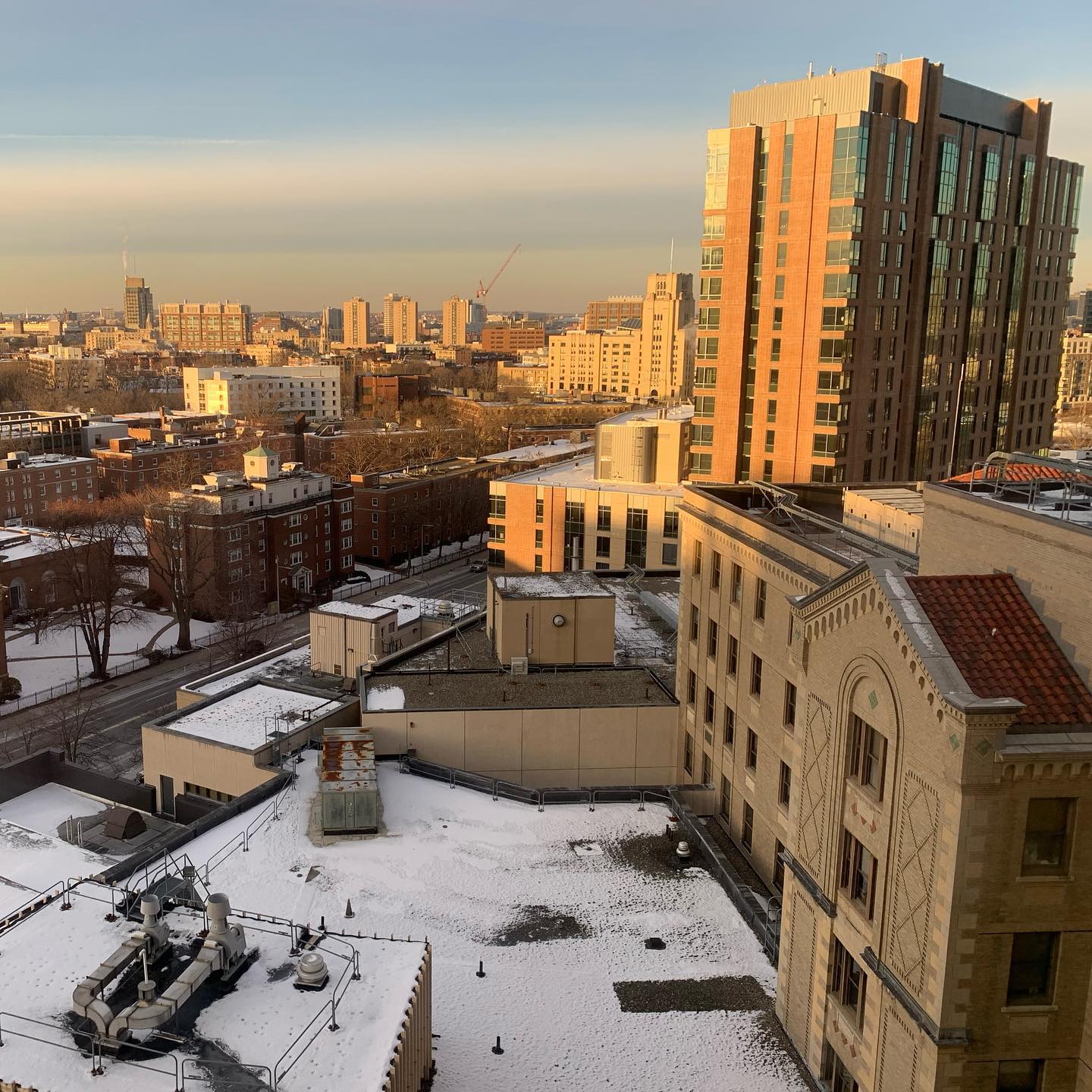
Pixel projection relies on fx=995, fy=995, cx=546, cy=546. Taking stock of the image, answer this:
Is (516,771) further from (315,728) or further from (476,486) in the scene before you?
(476,486)

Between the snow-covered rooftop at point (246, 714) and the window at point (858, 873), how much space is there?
889 inches

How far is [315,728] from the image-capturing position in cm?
3791

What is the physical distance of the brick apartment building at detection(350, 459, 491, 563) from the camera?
358 feet

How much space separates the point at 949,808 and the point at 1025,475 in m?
9.57

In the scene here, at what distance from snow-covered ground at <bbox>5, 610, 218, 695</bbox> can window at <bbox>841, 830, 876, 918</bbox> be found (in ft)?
216

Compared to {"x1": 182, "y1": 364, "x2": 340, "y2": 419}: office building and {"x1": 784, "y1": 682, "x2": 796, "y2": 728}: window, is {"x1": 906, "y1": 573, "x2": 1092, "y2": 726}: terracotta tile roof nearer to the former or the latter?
{"x1": 784, "y1": 682, "x2": 796, "y2": 728}: window

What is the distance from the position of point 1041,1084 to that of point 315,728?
1066 inches

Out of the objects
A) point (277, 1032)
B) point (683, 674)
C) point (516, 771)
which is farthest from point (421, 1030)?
point (683, 674)

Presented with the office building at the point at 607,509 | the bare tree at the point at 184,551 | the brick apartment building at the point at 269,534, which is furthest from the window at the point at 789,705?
the brick apartment building at the point at 269,534

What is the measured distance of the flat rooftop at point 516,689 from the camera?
39156 millimetres

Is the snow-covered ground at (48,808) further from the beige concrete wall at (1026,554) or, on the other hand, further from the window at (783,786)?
the beige concrete wall at (1026,554)

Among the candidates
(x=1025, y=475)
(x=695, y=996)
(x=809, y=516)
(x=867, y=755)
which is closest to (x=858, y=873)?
(x=867, y=755)

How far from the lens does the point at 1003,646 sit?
16781 millimetres

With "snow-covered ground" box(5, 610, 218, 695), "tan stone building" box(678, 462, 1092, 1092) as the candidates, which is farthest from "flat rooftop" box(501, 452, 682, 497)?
"tan stone building" box(678, 462, 1092, 1092)
